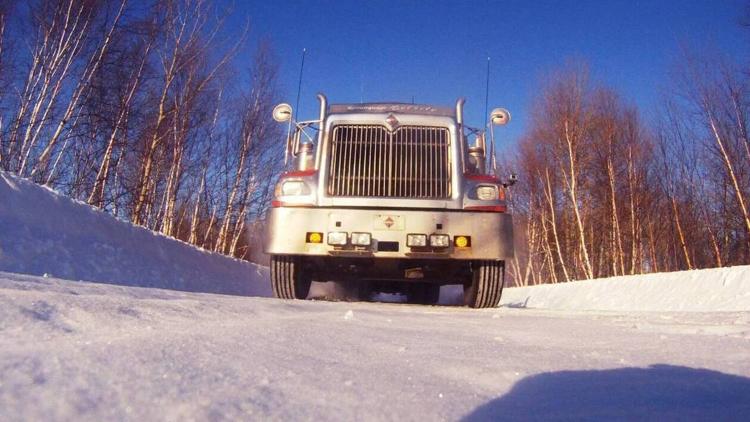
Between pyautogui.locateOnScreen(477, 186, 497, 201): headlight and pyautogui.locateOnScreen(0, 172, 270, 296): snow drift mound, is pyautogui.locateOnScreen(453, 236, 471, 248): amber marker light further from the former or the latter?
pyautogui.locateOnScreen(0, 172, 270, 296): snow drift mound

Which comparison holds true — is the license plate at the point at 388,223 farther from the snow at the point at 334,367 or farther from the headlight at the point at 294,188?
the snow at the point at 334,367

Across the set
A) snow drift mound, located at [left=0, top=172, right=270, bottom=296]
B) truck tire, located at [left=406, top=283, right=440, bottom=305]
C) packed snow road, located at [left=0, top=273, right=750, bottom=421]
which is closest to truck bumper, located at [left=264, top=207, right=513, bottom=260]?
packed snow road, located at [left=0, top=273, right=750, bottom=421]

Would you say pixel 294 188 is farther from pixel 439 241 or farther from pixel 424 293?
pixel 424 293

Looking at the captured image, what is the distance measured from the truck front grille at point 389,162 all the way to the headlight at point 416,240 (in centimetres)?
42

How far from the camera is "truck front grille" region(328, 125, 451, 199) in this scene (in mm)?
4551

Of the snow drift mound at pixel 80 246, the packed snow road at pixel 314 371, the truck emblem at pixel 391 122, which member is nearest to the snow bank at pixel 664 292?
the truck emblem at pixel 391 122

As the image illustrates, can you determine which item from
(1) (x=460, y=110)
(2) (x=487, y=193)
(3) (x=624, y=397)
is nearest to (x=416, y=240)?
(2) (x=487, y=193)

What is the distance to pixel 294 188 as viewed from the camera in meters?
4.45

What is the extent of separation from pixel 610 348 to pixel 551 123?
1866 cm

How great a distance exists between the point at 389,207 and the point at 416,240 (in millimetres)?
377

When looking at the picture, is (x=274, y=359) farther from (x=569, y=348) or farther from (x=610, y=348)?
(x=610, y=348)

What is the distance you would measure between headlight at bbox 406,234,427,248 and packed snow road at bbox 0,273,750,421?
2291 millimetres

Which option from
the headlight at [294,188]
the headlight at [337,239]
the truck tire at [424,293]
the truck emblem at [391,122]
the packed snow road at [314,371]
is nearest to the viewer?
the packed snow road at [314,371]

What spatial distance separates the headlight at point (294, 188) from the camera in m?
4.43
